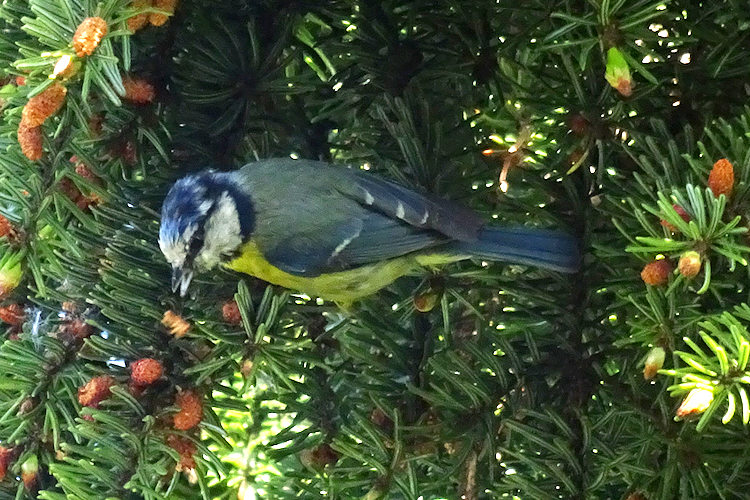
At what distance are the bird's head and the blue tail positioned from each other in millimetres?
247

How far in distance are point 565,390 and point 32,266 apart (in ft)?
1.30

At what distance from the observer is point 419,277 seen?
2.45ft

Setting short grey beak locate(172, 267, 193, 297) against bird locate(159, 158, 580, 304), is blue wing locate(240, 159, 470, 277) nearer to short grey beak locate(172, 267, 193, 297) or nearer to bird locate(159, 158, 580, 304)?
bird locate(159, 158, 580, 304)

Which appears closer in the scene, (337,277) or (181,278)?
(181,278)

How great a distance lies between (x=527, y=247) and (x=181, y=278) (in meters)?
0.28

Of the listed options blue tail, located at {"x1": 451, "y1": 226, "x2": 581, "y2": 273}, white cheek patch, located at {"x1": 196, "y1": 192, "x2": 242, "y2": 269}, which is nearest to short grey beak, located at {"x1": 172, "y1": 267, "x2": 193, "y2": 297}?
white cheek patch, located at {"x1": 196, "y1": 192, "x2": 242, "y2": 269}

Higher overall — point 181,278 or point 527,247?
point 527,247

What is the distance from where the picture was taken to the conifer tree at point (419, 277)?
522 millimetres

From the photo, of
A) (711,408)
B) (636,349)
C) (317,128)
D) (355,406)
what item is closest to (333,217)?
(317,128)

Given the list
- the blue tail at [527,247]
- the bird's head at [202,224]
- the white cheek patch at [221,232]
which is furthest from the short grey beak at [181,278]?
the blue tail at [527,247]

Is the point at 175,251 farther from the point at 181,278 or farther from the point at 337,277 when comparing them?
the point at 337,277

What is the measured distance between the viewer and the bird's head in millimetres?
664

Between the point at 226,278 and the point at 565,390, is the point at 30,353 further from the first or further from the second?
the point at 565,390

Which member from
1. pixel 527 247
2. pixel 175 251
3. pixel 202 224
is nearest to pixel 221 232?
pixel 202 224
